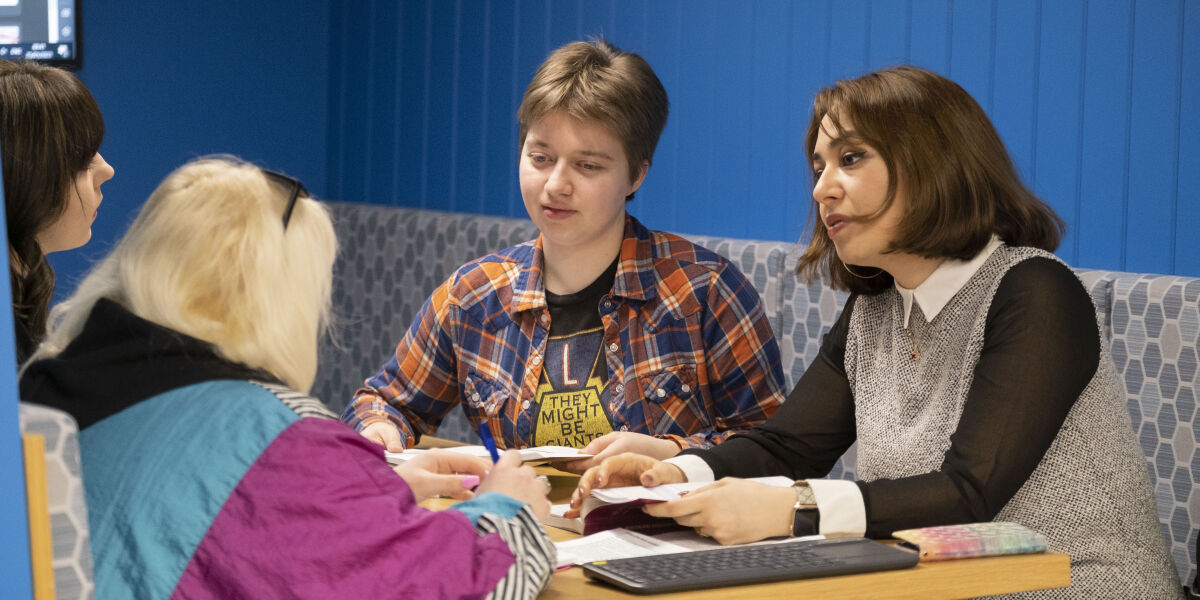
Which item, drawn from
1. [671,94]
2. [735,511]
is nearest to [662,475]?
[735,511]

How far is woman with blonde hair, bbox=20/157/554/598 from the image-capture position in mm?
1262

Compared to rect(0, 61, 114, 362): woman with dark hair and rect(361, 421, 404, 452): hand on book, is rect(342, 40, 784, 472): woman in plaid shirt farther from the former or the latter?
rect(0, 61, 114, 362): woman with dark hair

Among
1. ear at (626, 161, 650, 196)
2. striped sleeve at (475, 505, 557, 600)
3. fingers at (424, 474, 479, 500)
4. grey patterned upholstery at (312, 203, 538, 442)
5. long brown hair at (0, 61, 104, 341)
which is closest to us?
striped sleeve at (475, 505, 557, 600)

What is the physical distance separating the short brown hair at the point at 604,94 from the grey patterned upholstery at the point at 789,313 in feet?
2.05

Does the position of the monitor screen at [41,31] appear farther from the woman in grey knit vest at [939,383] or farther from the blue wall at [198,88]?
the woman in grey knit vest at [939,383]

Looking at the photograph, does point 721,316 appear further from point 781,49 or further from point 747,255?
point 781,49

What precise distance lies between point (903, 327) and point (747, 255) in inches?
50.7

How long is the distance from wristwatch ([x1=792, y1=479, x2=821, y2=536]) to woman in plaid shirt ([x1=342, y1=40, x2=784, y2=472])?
0.67 m

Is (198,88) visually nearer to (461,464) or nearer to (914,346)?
(461,464)

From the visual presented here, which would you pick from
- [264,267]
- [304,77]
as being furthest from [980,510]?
[304,77]

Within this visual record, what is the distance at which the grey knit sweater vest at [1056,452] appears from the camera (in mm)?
1845

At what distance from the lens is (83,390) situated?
1.33 m

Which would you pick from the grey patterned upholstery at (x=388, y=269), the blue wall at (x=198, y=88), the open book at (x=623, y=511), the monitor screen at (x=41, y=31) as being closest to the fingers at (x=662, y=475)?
the open book at (x=623, y=511)

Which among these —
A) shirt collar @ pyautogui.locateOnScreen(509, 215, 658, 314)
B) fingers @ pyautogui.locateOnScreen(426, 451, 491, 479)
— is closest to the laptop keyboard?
fingers @ pyautogui.locateOnScreen(426, 451, 491, 479)
